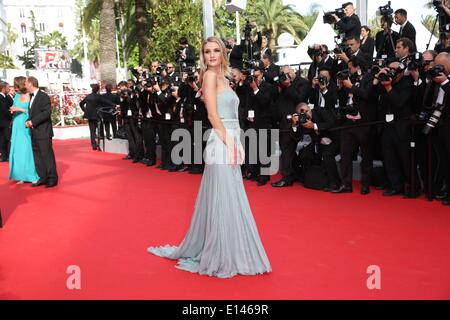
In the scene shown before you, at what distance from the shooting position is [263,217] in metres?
6.31

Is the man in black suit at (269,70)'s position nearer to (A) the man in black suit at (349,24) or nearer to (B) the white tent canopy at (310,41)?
(A) the man in black suit at (349,24)

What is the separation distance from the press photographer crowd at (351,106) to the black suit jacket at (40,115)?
2246 millimetres

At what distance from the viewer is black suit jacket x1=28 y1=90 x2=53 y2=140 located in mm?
8672

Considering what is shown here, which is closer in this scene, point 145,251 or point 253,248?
point 253,248

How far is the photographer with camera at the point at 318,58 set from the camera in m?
8.45

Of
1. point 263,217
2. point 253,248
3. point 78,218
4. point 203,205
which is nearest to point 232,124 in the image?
point 203,205

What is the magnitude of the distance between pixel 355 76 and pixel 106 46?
42.3 ft

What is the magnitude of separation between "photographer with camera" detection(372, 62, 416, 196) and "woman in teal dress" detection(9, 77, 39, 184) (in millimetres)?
5704

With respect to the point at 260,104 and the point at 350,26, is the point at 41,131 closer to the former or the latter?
the point at 260,104

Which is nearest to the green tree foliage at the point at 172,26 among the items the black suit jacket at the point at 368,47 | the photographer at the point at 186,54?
the photographer at the point at 186,54

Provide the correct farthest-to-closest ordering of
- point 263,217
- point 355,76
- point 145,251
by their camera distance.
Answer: point 355,76, point 263,217, point 145,251

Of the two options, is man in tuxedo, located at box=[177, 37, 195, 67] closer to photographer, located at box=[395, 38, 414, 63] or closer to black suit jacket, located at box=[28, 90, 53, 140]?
black suit jacket, located at box=[28, 90, 53, 140]

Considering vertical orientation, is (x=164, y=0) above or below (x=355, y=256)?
above
